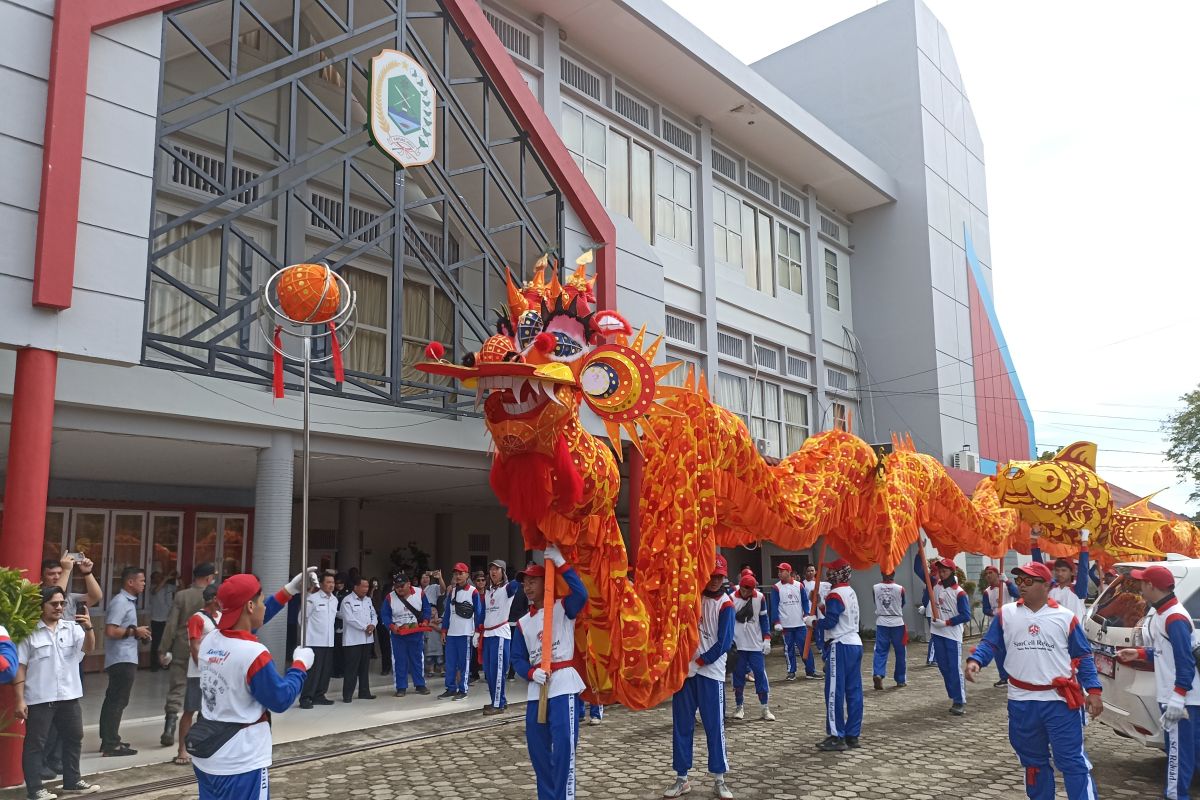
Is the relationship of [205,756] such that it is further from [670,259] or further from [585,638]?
Answer: [670,259]

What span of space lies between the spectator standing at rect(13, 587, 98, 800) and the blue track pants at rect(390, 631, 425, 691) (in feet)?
16.7

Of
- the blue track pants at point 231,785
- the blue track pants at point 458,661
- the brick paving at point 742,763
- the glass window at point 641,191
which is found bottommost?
the brick paving at point 742,763

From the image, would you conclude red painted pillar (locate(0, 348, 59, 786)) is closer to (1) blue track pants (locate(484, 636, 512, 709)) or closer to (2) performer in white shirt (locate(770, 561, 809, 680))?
(1) blue track pants (locate(484, 636, 512, 709))

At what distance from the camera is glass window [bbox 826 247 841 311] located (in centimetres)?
2320

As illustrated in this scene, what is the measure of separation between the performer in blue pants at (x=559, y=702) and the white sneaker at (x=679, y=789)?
1308 mm

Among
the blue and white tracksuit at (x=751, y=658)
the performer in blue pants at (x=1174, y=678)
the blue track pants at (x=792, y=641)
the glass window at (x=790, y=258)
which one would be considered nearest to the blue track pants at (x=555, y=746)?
the performer in blue pants at (x=1174, y=678)

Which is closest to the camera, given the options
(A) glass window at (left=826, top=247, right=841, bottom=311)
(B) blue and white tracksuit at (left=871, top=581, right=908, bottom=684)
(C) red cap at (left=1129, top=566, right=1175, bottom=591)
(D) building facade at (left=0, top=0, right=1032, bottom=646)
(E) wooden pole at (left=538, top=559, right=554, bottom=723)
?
(E) wooden pole at (left=538, top=559, right=554, bottom=723)

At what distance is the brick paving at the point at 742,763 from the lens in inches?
268

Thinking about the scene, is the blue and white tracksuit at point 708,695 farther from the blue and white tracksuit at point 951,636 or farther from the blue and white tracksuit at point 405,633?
the blue and white tracksuit at point 405,633

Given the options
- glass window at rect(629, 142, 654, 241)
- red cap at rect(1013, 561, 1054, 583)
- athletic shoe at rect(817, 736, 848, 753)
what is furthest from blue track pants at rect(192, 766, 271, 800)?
glass window at rect(629, 142, 654, 241)

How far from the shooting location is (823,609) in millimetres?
9055

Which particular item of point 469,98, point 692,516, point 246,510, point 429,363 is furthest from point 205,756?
point 246,510

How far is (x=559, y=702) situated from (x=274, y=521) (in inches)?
218

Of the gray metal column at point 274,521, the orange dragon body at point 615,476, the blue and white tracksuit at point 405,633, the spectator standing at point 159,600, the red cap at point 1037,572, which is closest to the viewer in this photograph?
the orange dragon body at point 615,476
